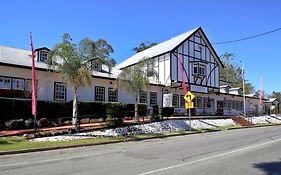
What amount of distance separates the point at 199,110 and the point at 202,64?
618cm

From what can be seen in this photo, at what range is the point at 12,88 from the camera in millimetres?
26312

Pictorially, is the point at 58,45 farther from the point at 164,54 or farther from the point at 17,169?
the point at 164,54

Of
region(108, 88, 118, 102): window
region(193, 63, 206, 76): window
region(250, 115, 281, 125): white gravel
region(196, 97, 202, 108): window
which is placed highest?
region(193, 63, 206, 76): window

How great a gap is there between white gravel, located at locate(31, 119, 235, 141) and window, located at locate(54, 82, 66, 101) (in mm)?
7498

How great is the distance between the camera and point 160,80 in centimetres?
4200

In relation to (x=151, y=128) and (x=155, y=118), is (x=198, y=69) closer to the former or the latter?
(x=155, y=118)

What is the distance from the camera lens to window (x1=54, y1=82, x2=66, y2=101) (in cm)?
2948

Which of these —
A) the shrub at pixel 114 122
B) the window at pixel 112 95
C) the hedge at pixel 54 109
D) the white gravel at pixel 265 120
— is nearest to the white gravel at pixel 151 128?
the shrub at pixel 114 122

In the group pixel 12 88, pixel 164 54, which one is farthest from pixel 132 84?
pixel 164 54

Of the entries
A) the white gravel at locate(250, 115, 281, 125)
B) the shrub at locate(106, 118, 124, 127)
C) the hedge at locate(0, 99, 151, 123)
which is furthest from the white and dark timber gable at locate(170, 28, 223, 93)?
the shrub at locate(106, 118, 124, 127)

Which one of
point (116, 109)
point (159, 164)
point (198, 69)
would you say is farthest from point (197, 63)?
point (159, 164)

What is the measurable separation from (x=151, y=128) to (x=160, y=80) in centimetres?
1531

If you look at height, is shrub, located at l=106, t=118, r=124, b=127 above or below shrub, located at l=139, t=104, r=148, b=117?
below

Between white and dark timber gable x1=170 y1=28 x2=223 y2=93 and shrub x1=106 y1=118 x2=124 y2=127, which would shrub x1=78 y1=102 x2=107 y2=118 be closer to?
shrub x1=106 y1=118 x2=124 y2=127
